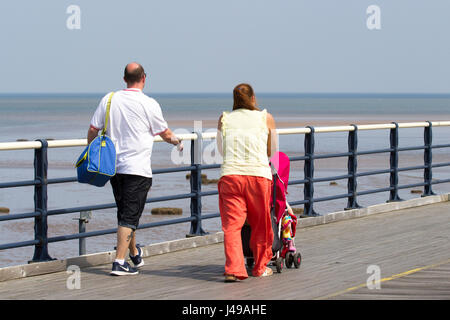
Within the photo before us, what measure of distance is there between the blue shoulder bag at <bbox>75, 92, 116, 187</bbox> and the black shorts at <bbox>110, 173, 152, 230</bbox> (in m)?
0.26

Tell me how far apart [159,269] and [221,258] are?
2.80 feet

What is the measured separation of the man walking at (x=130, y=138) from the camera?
27.7ft

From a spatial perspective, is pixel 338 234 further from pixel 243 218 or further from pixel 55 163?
pixel 55 163

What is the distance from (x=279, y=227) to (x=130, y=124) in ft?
5.44

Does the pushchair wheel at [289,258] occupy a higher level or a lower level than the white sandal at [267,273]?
higher

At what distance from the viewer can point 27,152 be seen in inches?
1813

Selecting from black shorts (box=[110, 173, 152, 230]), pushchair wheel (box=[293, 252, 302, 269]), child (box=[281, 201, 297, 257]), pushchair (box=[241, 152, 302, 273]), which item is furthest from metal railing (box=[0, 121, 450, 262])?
pushchair wheel (box=[293, 252, 302, 269])

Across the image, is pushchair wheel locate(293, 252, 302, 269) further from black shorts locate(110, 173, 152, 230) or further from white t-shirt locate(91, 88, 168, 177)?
white t-shirt locate(91, 88, 168, 177)

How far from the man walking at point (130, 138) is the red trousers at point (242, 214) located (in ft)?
1.95

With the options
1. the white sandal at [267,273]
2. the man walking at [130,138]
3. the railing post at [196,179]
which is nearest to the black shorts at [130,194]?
the man walking at [130,138]

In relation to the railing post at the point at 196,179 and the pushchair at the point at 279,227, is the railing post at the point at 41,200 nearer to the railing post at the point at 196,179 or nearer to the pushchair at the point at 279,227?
the pushchair at the point at 279,227

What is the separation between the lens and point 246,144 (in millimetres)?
8398

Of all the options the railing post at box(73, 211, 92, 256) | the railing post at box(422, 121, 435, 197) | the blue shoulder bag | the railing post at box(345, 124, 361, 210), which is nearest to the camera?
the blue shoulder bag
